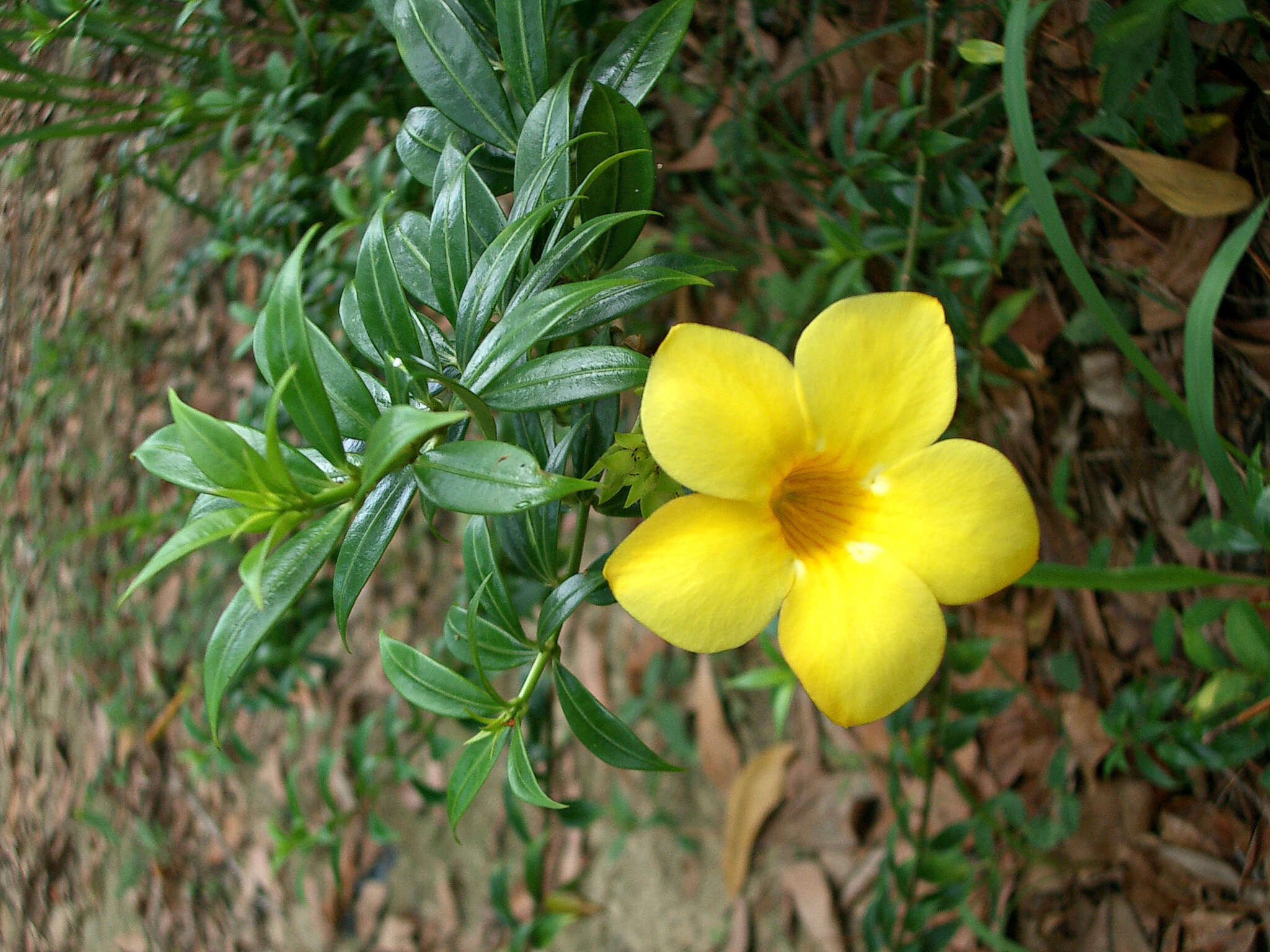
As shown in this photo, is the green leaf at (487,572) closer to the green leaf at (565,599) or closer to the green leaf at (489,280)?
the green leaf at (565,599)

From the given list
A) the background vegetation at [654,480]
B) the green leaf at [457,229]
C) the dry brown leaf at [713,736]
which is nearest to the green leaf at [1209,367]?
the background vegetation at [654,480]

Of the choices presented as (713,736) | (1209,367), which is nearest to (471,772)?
(1209,367)

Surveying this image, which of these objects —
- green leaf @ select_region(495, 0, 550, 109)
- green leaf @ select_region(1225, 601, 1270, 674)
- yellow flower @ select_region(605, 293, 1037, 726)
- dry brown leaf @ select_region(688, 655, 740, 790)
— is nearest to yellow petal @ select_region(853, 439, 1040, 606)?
yellow flower @ select_region(605, 293, 1037, 726)

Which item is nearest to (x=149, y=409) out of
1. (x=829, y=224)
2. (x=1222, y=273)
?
(x=829, y=224)

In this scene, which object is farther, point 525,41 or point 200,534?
point 525,41

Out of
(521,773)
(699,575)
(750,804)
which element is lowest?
(750,804)

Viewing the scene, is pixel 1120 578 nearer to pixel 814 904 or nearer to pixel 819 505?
pixel 819 505

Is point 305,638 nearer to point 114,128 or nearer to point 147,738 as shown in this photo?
point 114,128

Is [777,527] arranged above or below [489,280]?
below
